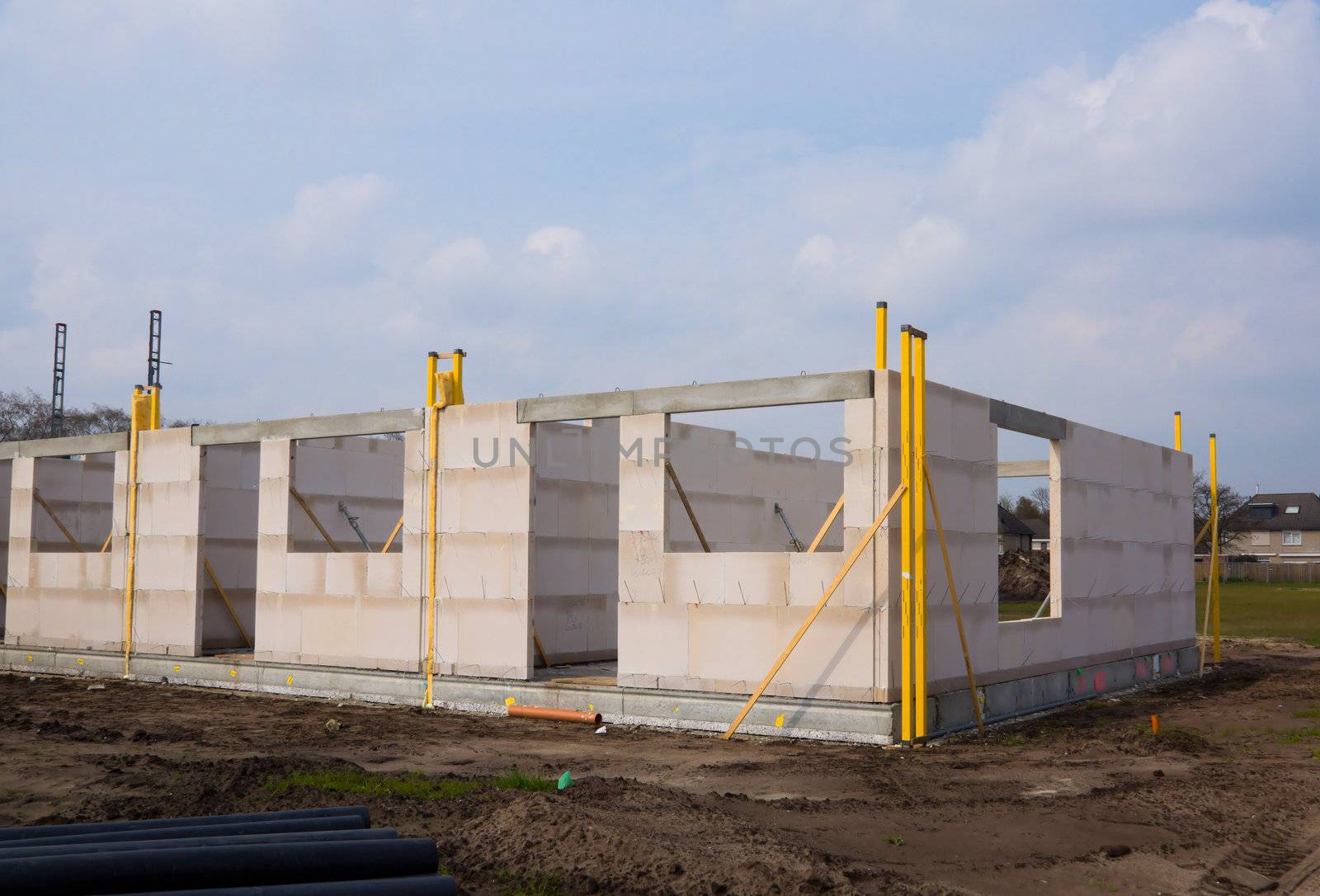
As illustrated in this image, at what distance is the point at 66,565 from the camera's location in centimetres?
1778

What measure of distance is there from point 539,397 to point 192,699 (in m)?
6.10

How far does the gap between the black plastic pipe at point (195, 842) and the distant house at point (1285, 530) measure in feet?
249

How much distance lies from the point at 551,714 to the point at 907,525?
440 cm

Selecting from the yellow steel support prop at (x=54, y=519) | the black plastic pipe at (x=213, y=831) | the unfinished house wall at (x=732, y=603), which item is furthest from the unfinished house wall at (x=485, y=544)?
the yellow steel support prop at (x=54, y=519)

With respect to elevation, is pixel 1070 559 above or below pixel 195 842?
above

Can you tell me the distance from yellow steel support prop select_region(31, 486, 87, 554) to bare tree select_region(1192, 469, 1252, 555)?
174ft

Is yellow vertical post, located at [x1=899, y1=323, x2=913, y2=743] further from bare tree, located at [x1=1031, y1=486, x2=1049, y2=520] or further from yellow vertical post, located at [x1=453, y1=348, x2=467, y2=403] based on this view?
bare tree, located at [x1=1031, y1=486, x2=1049, y2=520]

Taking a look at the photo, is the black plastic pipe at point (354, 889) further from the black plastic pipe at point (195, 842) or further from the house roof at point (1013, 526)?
the house roof at point (1013, 526)

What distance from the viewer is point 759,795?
28.0ft

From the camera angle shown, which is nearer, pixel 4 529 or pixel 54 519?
pixel 54 519

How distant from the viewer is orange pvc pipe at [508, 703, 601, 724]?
39.9ft

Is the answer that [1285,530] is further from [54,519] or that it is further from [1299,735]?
[54,519]

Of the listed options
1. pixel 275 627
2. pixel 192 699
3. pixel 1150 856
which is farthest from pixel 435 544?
pixel 1150 856

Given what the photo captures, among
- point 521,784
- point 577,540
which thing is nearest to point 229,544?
point 577,540
